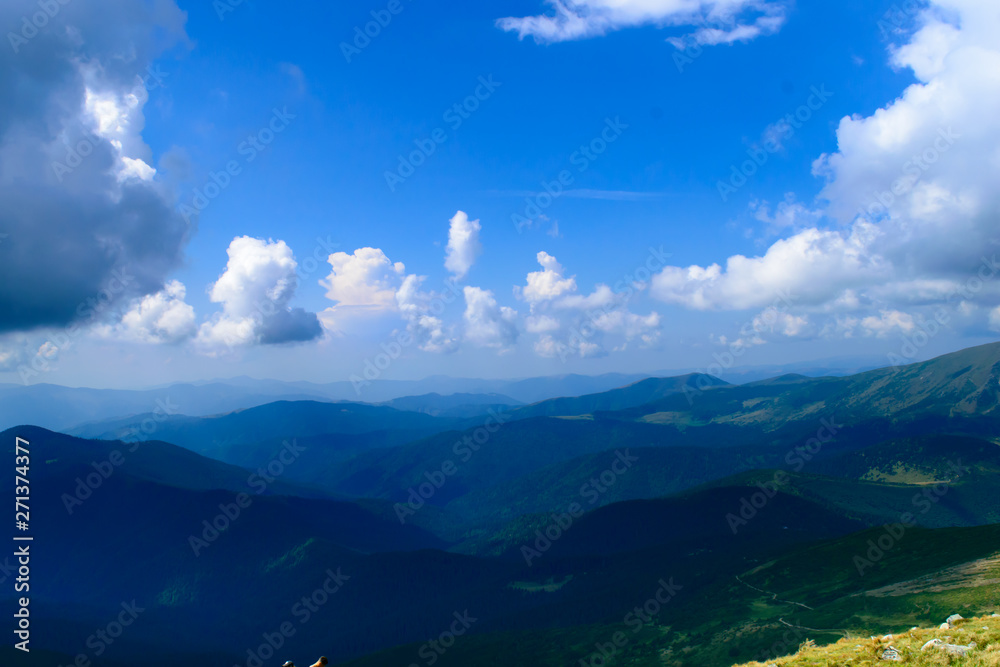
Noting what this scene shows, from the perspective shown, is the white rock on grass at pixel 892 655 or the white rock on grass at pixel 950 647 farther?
the white rock on grass at pixel 892 655

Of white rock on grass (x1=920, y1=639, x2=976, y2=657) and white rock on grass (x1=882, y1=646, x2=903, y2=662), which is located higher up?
white rock on grass (x1=920, y1=639, x2=976, y2=657)

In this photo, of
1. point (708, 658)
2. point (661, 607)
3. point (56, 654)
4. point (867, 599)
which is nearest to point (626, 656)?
point (708, 658)

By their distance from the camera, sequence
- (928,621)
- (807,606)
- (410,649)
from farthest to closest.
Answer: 1. (410,649)
2. (807,606)
3. (928,621)

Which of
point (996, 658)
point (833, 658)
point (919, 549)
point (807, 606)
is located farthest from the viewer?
point (919, 549)

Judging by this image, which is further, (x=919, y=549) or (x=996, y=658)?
(x=919, y=549)

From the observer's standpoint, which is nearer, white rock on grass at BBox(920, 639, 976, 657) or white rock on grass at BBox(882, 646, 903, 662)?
white rock on grass at BBox(920, 639, 976, 657)

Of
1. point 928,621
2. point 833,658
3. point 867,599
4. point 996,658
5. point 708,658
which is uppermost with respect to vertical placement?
point 996,658

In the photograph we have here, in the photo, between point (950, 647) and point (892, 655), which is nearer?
point (950, 647)

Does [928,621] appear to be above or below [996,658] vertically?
below

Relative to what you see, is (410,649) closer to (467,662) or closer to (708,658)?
(467,662)

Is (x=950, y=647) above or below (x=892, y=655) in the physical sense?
above

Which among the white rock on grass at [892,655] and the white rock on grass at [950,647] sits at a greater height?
the white rock on grass at [950,647]
